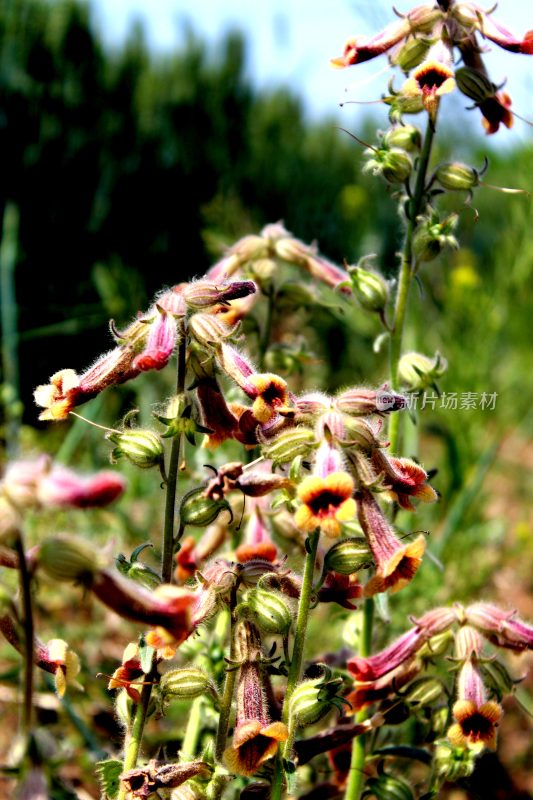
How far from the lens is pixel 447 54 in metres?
1.95

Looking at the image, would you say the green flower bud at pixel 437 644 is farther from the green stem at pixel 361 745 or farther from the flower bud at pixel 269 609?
the flower bud at pixel 269 609

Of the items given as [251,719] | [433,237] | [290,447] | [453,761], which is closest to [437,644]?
[453,761]

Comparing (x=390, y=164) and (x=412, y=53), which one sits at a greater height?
(x=412, y=53)

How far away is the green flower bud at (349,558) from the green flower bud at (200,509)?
0.70 feet

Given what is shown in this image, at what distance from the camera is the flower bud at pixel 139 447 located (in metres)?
1.55

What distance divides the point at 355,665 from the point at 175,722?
1671 millimetres

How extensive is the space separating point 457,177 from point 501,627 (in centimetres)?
104

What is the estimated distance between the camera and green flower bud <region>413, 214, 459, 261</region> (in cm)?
198

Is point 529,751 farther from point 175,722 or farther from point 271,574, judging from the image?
point 271,574

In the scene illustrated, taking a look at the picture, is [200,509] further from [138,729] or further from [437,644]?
[437,644]

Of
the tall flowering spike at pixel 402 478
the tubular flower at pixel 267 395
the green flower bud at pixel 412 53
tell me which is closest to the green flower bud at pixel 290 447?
the tubular flower at pixel 267 395

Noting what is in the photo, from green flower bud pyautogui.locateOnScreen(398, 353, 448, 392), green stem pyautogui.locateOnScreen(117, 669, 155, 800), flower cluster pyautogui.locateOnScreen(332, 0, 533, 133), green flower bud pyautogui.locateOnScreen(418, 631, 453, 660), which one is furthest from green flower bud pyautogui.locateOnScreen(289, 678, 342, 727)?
flower cluster pyautogui.locateOnScreen(332, 0, 533, 133)

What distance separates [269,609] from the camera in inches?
57.6

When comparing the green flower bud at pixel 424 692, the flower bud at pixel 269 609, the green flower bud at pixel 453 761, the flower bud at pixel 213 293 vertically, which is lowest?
the green flower bud at pixel 453 761
